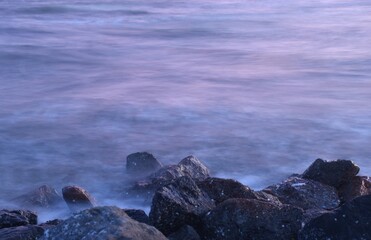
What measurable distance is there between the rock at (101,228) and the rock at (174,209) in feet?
1.93

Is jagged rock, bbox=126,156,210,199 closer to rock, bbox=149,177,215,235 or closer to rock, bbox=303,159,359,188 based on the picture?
rock, bbox=303,159,359,188

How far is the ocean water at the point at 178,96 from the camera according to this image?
6.24 metres

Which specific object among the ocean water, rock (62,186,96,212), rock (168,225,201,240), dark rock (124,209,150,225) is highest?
rock (168,225,201,240)

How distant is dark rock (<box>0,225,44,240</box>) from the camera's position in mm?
3068

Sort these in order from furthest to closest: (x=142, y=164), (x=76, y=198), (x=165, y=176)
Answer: (x=142, y=164), (x=165, y=176), (x=76, y=198)

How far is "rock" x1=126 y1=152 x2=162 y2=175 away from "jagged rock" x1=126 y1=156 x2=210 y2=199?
44 centimetres

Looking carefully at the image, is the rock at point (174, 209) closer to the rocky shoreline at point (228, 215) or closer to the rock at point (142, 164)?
the rocky shoreline at point (228, 215)

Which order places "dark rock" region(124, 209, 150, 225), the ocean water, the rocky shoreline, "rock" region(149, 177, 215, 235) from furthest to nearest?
1. the ocean water
2. "dark rock" region(124, 209, 150, 225)
3. "rock" region(149, 177, 215, 235)
4. the rocky shoreline

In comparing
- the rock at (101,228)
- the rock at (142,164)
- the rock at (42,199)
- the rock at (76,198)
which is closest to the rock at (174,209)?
the rock at (101,228)

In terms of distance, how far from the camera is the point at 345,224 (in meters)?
2.91

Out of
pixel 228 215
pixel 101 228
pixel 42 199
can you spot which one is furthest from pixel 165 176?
pixel 101 228

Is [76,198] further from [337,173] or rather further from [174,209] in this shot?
[337,173]

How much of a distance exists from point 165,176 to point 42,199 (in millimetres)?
937

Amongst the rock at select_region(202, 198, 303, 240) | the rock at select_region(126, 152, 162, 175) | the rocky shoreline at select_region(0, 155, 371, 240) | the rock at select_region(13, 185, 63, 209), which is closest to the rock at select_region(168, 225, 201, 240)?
the rocky shoreline at select_region(0, 155, 371, 240)
